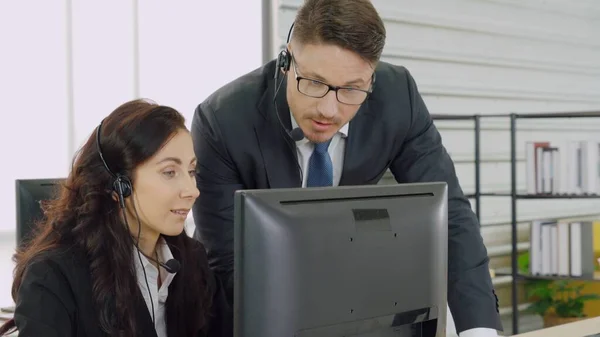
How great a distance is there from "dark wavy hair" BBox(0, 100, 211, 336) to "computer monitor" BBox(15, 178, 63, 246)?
15.7 inches

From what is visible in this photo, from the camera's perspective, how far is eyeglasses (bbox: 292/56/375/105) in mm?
1781

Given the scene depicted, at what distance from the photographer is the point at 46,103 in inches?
121

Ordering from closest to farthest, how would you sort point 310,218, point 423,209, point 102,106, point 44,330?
1. point 310,218
2. point 423,209
3. point 44,330
4. point 102,106

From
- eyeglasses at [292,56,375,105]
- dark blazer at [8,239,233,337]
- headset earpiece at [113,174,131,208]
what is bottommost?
dark blazer at [8,239,233,337]

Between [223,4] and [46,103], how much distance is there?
31.8 inches

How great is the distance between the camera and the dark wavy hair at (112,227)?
1.76m

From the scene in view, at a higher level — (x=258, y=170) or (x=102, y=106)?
(x=102, y=106)

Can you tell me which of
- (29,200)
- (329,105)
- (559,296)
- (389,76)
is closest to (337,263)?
(329,105)

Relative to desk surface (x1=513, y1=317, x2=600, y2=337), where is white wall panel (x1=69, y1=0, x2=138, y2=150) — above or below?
above

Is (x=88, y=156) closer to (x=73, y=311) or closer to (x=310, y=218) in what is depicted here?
(x=73, y=311)

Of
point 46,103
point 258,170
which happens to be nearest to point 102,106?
point 46,103

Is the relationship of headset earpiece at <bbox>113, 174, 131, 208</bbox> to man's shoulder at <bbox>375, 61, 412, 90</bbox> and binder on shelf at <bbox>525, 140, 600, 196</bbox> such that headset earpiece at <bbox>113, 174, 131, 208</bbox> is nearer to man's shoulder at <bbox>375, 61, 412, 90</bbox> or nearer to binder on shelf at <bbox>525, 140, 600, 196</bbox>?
man's shoulder at <bbox>375, 61, 412, 90</bbox>

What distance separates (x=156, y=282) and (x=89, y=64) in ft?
4.80

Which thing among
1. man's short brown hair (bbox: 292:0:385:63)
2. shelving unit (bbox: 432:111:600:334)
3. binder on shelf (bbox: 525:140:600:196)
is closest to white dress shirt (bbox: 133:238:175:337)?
man's short brown hair (bbox: 292:0:385:63)
